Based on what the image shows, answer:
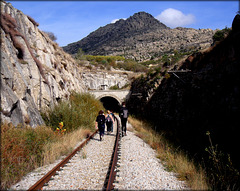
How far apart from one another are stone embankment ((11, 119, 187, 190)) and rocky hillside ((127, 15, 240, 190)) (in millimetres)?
1622

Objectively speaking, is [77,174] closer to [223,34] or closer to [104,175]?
[104,175]

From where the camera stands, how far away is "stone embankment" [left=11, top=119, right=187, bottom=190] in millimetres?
4277

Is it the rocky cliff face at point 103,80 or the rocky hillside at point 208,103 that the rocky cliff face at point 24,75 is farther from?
the rocky cliff face at point 103,80

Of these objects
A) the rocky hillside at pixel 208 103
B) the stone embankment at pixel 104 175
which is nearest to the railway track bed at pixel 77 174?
the stone embankment at pixel 104 175

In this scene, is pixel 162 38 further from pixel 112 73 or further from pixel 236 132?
pixel 236 132

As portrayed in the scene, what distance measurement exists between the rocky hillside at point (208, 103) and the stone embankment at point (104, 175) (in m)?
1.62

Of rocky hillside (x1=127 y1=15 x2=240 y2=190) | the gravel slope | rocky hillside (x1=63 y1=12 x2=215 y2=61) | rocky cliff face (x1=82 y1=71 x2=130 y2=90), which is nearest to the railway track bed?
the gravel slope

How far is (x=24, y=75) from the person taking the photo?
1031 centimetres

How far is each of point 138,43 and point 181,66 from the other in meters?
85.9

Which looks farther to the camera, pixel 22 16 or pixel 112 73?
pixel 112 73

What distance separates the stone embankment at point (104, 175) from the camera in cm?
428

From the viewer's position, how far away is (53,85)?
1360cm

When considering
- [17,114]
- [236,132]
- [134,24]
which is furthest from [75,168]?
[134,24]

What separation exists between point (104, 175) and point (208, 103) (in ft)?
25.9
